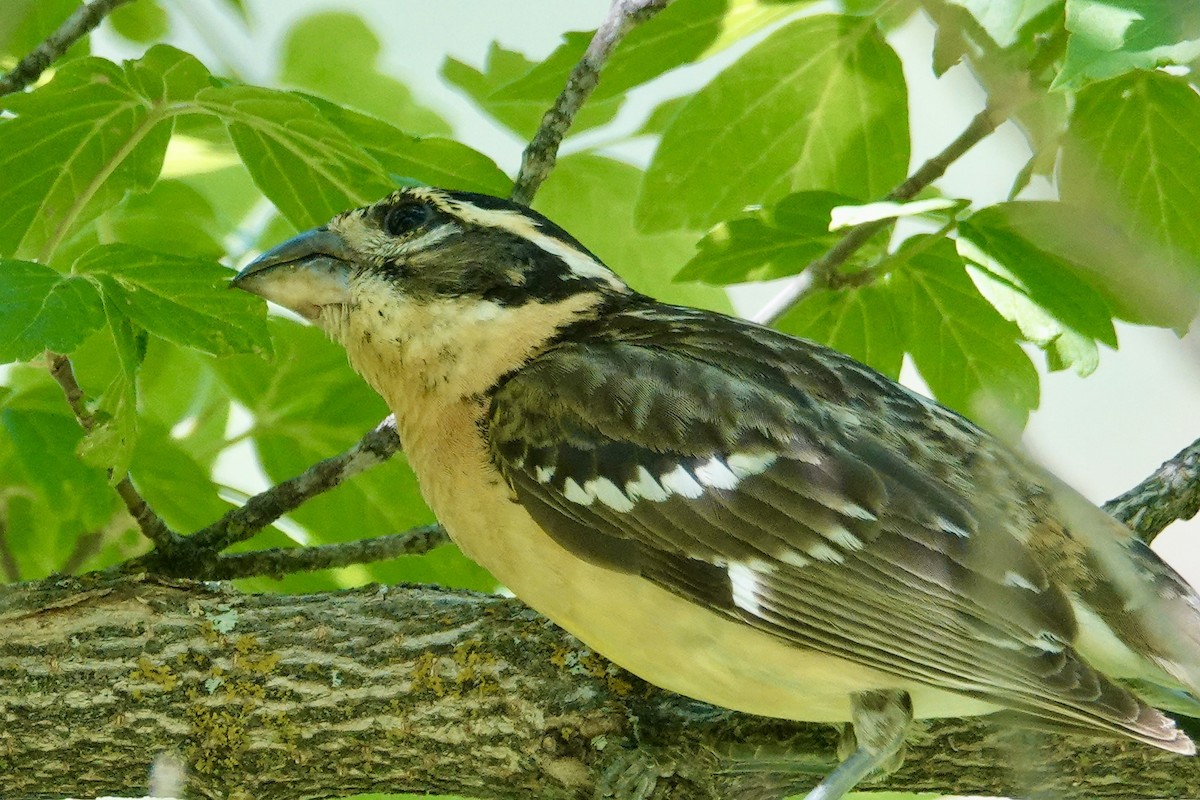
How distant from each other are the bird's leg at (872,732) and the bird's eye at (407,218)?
6.48 feet

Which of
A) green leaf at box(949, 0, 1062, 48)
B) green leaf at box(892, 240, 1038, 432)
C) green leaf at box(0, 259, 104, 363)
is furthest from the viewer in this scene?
green leaf at box(892, 240, 1038, 432)

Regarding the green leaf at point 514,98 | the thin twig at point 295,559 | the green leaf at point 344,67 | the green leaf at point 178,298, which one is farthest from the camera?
the green leaf at point 344,67

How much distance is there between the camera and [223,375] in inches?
169

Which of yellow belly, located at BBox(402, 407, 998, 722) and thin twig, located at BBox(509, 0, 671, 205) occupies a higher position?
thin twig, located at BBox(509, 0, 671, 205)

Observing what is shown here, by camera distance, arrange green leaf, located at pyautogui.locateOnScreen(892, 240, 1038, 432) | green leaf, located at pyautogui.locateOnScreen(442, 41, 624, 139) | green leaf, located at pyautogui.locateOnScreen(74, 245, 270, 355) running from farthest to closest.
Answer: green leaf, located at pyautogui.locateOnScreen(442, 41, 624, 139) < green leaf, located at pyautogui.locateOnScreen(892, 240, 1038, 432) < green leaf, located at pyautogui.locateOnScreen(74, 245, 270, 355)

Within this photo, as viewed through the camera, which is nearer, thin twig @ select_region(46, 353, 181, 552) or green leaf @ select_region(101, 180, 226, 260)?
thin twig @ select_region(46, 353, 181, 552)

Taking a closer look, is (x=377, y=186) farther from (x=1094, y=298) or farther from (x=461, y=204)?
(x=1094, y=298)

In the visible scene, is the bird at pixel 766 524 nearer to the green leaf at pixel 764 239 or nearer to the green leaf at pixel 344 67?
the green leaf at pixel 764 239

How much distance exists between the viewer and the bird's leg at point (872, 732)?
3459 millimetres

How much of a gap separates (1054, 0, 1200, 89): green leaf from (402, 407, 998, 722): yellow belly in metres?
1.56

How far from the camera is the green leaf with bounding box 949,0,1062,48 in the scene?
310 centimetres

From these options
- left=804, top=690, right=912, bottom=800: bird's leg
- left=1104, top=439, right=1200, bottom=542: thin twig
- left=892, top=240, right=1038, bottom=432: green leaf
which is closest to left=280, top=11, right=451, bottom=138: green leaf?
left=892, top=240, right=1038, bottom=432: green leaf

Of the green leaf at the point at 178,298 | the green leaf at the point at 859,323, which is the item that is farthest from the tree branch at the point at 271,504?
the green leaf at the point at 859,323

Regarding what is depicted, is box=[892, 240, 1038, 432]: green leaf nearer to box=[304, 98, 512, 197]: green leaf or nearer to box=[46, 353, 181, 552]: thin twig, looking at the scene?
box=[304, 98, 512, 197]: green leaf
